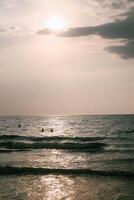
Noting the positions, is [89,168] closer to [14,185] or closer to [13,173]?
[13,173]

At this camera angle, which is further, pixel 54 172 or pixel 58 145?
pixel 58 145

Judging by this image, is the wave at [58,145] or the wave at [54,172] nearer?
the wave at [54,172]

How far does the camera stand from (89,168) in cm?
2942

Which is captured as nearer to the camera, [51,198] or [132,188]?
[51,198]

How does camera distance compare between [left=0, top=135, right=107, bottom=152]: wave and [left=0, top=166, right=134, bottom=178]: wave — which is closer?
[left=0, top=166, right=134, bottom=178]: wave

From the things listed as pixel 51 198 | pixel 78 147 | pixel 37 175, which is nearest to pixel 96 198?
pixel 51 198

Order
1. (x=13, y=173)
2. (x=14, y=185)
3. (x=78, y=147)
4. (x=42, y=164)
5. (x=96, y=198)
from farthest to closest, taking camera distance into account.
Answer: (x=78, y=147), (x=42, y=164), (x=13, y=173), (x=14, y=185), (x=96, y=198)

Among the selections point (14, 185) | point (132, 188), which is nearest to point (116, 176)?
point (132, 188)

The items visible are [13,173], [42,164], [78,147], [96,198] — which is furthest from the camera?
[78,147]

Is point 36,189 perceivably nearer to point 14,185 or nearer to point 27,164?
point 14,185

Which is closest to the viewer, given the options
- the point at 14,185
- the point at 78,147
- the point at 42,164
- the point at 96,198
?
the point at 96,198

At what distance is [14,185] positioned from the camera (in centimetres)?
2306

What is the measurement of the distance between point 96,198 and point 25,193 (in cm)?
A: 416

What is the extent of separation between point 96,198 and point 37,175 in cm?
824
